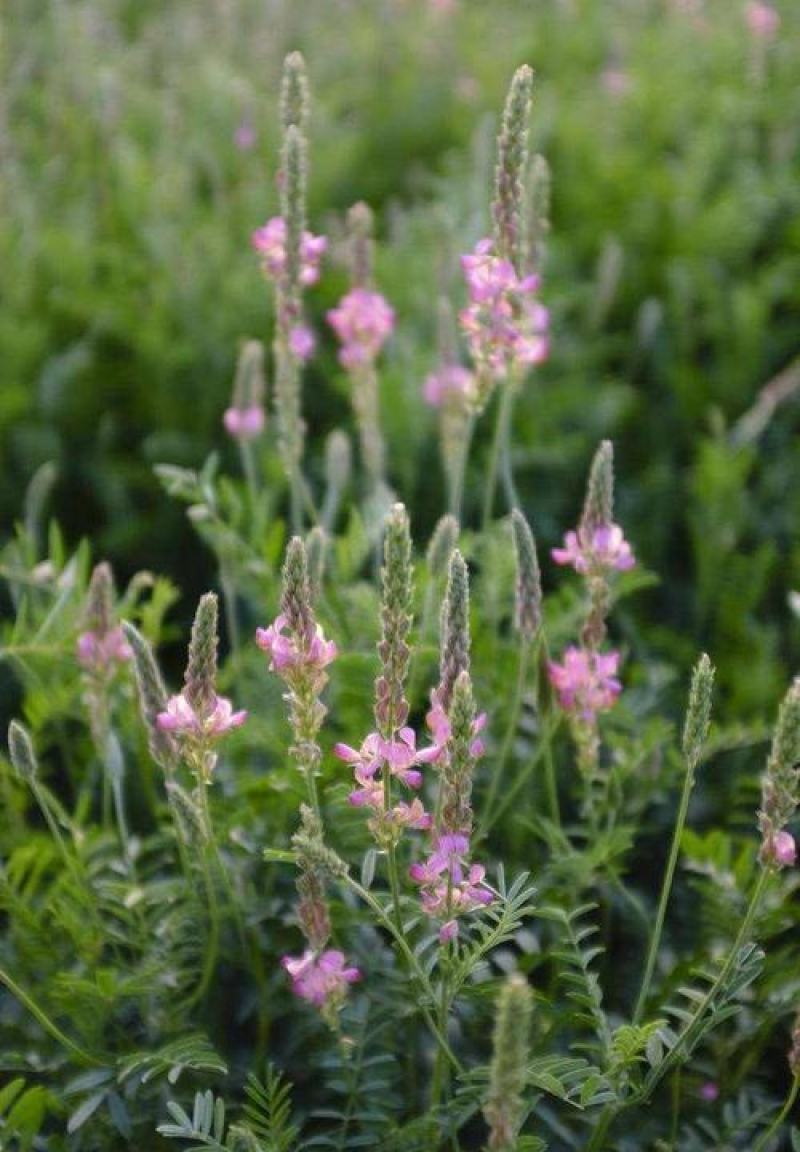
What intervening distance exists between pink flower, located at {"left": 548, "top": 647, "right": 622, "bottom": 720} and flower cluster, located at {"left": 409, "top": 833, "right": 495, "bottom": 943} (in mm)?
398

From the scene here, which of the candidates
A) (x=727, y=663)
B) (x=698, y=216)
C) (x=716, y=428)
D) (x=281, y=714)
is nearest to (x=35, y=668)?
(x=281, y=714)

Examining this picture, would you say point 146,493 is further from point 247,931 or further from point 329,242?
point 247,931

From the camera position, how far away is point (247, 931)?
6.25 ft

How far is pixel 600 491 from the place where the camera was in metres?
1.67

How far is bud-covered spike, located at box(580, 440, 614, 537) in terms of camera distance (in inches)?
64.1

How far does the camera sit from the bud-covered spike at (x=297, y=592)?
1302 millimetres

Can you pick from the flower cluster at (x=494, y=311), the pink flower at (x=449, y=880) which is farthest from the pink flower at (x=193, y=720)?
the flower cluster at (x=494, y=311)

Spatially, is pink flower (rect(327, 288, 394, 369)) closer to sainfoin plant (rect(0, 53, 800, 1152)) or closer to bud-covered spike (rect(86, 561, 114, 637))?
sainfoin plant (rect(0, 53, 800, 1152))

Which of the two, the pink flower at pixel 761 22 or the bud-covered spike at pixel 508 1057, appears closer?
the bud-covered spike at pixel 508 1057

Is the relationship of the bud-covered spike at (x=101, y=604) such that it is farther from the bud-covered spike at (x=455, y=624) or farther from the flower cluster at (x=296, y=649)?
the bud-covered spike at (x=455, y=624)

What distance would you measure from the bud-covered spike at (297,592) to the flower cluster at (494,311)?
1.91 ft

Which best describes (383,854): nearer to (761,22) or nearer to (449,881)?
(449,881)

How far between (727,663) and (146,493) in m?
1.32

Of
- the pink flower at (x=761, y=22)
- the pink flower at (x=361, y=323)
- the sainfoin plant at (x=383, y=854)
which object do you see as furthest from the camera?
the pink flower at (x=761, y=22)
